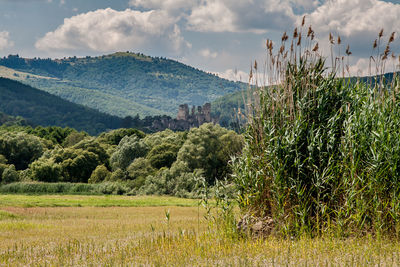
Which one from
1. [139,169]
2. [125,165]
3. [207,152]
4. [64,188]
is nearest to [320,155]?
[207,152]

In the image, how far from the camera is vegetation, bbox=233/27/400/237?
488 inches

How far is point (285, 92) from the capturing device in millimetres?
14320

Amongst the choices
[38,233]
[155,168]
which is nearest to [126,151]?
[155,168]

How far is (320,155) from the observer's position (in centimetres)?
1310

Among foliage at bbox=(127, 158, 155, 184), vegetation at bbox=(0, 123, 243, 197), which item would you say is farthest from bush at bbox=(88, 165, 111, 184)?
foliage at bbox=(127, 158, 155, 184)

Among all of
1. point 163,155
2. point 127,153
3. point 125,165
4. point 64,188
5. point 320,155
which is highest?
point 320,155

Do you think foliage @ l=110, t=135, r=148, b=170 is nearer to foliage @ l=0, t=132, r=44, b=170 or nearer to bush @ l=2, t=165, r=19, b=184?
bush @ l=2, t=165, r=19, b=184

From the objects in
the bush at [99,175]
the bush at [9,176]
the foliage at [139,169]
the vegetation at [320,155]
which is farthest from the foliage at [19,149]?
the vegetation at [320,155]

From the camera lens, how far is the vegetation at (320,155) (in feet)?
40.6

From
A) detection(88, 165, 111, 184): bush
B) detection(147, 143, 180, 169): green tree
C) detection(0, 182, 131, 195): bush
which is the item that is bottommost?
detection(0, 182, 131, 195): bush

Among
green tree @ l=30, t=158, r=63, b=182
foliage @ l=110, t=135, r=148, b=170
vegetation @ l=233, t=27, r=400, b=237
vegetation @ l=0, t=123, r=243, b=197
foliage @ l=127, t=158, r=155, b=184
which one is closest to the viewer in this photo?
vegetation @ l=233, t=27, r=400, b=237

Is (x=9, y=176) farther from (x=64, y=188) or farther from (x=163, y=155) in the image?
(x=163, y=155)

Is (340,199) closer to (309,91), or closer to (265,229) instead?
(265,229)

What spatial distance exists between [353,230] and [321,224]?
108cm
